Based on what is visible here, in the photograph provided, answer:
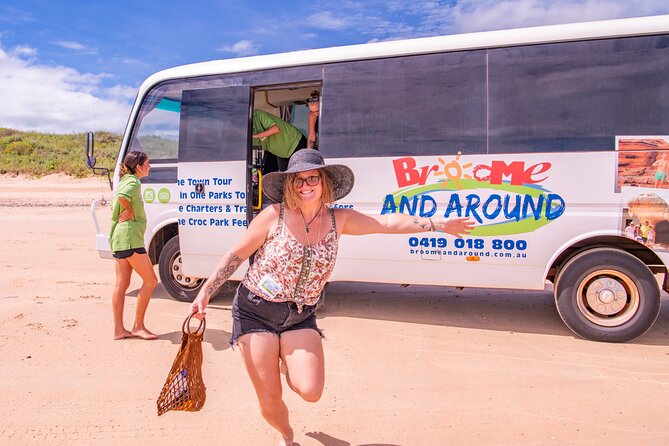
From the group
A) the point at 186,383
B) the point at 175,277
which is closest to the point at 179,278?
the point at 175,277

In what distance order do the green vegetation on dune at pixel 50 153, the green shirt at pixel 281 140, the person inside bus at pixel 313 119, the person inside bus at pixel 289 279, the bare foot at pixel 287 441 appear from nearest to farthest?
the person inside bus at pixel 289 279
the bare foot at pixel 287 441
the person inside bus at pixel 313 119
the green shirt at pixel 281 140
the green vegetation on dune at pixel 50 153

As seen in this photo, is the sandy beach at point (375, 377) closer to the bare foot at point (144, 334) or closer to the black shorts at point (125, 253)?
the bare foot at point (144, 334)

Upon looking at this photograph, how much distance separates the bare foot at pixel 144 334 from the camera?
519 centimetres

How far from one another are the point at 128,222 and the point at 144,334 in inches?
43.1

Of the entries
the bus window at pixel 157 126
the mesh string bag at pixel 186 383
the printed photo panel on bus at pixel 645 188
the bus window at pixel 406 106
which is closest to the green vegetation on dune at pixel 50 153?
the bus window at pixel 157 126

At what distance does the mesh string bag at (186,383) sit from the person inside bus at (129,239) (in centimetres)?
241

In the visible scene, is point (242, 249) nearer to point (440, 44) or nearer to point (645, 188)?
point (440, 44)

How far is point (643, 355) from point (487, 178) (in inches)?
81.9

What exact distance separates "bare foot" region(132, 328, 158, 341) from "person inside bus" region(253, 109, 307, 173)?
96.7 inches

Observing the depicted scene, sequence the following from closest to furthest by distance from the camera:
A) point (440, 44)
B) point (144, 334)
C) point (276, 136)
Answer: point (144, 334)
point (440, 44)
point (276, 136)

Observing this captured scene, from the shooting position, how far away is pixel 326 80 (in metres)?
5.75

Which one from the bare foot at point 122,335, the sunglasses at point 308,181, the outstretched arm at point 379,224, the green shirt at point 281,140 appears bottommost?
the bare foot at point 122,335

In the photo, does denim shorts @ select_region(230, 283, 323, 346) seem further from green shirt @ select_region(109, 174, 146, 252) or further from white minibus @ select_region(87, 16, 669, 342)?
white minibus @ select_region(87, 16, 669, 342)

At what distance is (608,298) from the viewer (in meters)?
5.05
